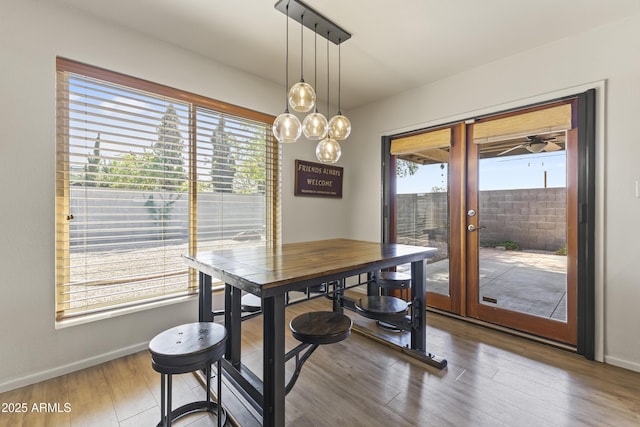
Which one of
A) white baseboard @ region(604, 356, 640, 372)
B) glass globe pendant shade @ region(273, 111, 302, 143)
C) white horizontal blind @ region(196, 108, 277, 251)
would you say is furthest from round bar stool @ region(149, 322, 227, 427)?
white baseboard @ region(604, 356, 640, 372)

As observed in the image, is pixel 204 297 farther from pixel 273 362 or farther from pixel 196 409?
pixel 273 362

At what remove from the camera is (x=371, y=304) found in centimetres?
201

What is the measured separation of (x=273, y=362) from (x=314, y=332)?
290 millimetres

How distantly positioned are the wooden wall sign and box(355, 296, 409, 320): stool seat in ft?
5.83

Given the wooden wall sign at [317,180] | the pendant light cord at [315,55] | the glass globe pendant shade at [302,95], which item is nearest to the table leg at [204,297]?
the glass globe pendant shade at [302,95]

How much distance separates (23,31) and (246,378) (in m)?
2.65

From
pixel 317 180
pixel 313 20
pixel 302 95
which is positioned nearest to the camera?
pixel 302 95

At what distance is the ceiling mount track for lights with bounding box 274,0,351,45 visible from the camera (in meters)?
1.95

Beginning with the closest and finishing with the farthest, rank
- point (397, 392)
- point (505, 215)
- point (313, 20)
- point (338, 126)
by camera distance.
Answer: point (397, 392), point (313, 20), point (338, 126), point (505, 215)

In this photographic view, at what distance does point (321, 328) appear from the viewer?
1.58m

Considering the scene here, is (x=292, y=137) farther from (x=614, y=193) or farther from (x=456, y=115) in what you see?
(x=614, y=193)

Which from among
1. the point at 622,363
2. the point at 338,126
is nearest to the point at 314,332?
the point at 338,126

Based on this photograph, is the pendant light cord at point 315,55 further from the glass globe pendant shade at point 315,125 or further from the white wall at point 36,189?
the white wall at point 36,189

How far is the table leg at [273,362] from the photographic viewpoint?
1.31m
